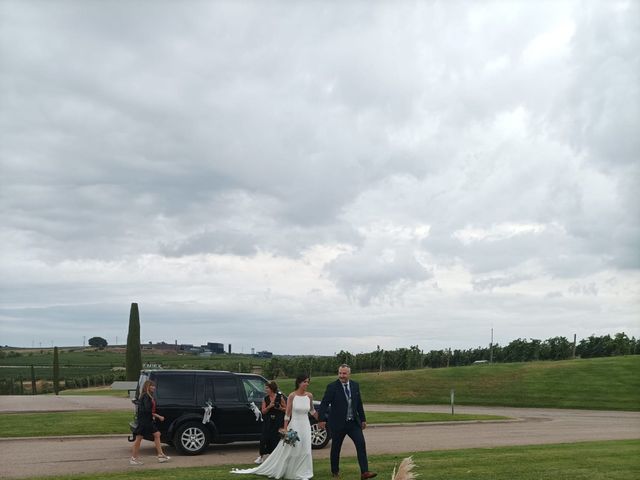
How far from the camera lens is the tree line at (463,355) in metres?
49.8

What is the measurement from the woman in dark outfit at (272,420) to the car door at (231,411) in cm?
237

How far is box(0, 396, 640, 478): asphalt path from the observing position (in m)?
12.6

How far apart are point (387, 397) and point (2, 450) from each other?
2509 centimetres

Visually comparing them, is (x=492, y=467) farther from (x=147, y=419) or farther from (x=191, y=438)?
(x=147, y=419)

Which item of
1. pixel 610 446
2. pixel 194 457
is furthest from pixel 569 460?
pixel 194 457

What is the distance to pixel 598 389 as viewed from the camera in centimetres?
3556

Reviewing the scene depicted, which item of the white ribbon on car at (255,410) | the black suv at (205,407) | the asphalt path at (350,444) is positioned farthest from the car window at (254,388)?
the asphalt path at (350,444)

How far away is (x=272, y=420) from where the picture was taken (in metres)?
12.2

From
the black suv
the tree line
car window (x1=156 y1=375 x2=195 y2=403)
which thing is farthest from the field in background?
car window (x1=156 y1=375 x2=195 y2=403)

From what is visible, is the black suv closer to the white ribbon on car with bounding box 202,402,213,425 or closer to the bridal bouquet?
the white ribbon on car with bounding box 202,402,213,425

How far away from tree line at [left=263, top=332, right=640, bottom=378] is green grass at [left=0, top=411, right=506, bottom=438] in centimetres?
2651

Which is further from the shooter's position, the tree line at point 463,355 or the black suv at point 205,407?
the tree line at point 463,355

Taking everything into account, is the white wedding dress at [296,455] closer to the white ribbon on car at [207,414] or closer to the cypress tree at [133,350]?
the white ribbon on car at [207,414]

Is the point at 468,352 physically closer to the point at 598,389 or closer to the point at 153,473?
the point at 598,389
